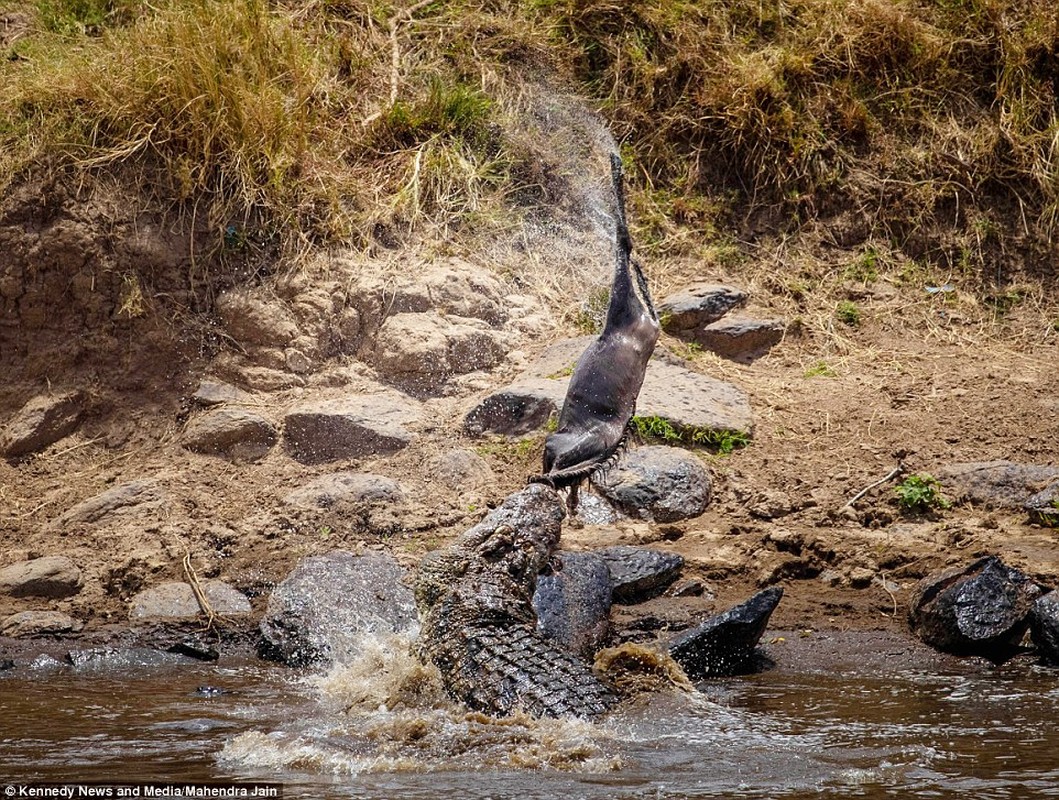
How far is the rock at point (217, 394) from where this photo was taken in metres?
6.87

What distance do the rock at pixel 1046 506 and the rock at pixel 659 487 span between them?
144 cm

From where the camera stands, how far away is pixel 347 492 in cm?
609

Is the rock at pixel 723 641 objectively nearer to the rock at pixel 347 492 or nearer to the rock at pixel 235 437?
the rock at pixel 347 492

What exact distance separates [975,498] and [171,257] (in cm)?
446

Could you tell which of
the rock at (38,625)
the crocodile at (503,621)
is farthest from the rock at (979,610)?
the rock at (38,625)

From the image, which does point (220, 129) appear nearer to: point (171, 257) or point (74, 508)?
point (171, 257)

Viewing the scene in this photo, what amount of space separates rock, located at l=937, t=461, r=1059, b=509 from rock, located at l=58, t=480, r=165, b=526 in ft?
12.6

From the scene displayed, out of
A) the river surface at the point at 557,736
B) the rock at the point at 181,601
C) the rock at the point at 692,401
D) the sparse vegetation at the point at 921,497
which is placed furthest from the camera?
the rock at the point at 692,401

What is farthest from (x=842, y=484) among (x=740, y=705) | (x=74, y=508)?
(x=74, y=508)

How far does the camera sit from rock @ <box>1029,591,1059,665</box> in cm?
464

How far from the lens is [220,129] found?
7090 millimetres

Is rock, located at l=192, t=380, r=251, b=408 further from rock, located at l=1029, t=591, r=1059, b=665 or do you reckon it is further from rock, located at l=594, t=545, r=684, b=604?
rock, located at l=1029, t=591, r=1059, b=665

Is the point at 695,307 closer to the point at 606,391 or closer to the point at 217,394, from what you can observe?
the point at 217,394

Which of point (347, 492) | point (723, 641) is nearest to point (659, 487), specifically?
point (723, 641)
